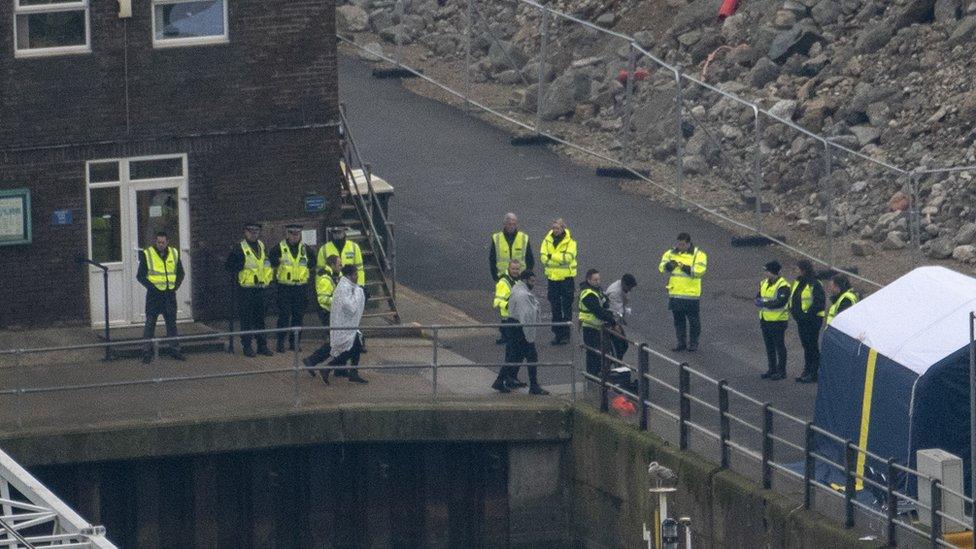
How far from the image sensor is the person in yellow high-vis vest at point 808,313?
27250 millimetres

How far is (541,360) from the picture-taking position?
92.3ft

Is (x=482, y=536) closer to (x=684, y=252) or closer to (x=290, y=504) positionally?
(x=290, y=504)

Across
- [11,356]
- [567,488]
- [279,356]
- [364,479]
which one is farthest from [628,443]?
[11,356]

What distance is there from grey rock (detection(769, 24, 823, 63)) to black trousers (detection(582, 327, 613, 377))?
12922mm

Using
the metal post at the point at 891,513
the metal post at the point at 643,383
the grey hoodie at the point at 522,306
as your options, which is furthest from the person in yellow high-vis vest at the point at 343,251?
the metal post at the point at 891,513

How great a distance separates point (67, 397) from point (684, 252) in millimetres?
7433

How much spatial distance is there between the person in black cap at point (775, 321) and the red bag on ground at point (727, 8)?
13.6 m

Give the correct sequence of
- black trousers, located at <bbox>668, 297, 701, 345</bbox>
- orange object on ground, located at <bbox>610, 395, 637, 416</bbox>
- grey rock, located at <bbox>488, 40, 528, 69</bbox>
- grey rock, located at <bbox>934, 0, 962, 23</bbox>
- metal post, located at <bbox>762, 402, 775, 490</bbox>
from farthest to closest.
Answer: grey rock, located at <bbox>488, 40, 528, 69</bbox>, grey rock, located at <bbox>934, 0, 962, 23</bbox>, black trousers, located at <bbox>668, 297, 701, 345</bbox>, orange object on ground, located at <bbox>610, 395, 637, 416</bbox>, metal post, located at <bbox>762, 402, 775, 490</bbox>

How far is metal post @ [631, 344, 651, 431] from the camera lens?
24578 mm

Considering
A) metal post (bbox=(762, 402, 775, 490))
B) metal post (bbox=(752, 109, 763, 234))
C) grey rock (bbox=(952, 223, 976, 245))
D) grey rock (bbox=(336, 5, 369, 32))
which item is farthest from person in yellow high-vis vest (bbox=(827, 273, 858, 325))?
grey rock (bbox=(336, 5, 369, 32))

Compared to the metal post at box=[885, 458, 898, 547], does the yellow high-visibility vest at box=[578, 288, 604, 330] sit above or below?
above

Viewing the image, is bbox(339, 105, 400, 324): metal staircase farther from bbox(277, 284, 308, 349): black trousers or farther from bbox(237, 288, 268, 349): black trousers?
bbox(237, 288, 268, 349): black trousers

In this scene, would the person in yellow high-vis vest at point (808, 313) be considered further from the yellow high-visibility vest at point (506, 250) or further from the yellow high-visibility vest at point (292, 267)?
the yellow high-visibility vest at point (292, 267)

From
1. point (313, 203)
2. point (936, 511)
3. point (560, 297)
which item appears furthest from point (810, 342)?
point (936, 511)
